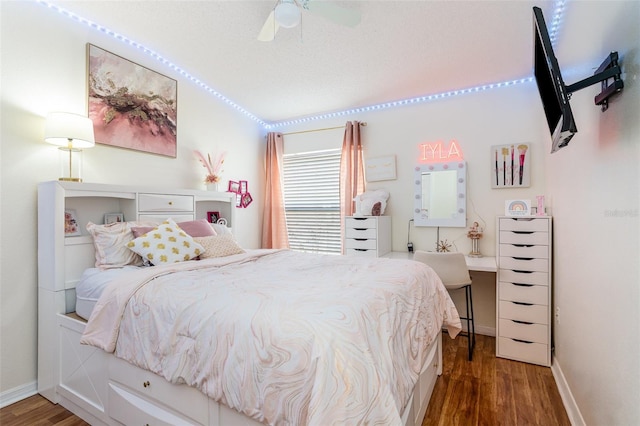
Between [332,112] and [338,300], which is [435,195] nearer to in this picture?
[332,112]

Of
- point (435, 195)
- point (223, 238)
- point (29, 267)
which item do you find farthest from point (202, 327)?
point (435, 195)

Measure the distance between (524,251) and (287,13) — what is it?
2.50 meters

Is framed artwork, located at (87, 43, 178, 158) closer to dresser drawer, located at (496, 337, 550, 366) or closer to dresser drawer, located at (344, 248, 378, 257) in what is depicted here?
dresser drawer, located at (344, 248, 378, 257)

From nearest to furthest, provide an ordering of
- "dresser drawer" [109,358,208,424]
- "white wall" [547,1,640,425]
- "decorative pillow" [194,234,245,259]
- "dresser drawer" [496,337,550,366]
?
"white wall" [547,1,640,425] < "dresser drawer" [109,358,208,424] < "decorative pillow" [194,234,245,259] < "dresser drawer" [496,337,550,366]

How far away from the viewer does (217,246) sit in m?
2.25

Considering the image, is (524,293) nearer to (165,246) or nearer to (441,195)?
(441,195)

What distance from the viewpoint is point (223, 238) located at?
2363 millimetres

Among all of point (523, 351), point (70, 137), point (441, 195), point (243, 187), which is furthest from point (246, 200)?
point (523, 351)

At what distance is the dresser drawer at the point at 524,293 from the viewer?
2.32m

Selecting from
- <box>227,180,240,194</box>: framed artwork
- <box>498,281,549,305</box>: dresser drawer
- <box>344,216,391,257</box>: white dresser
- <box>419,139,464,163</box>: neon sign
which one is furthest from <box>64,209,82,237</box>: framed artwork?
<box>498,281,549,305</box>: dresser drawer

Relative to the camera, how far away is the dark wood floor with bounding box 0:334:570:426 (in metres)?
1.66

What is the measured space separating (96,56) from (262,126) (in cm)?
221

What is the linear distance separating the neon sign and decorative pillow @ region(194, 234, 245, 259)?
230cm

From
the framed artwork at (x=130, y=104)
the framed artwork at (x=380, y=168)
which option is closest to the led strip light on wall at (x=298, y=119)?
the framed artwork at (x=130, y=104)
